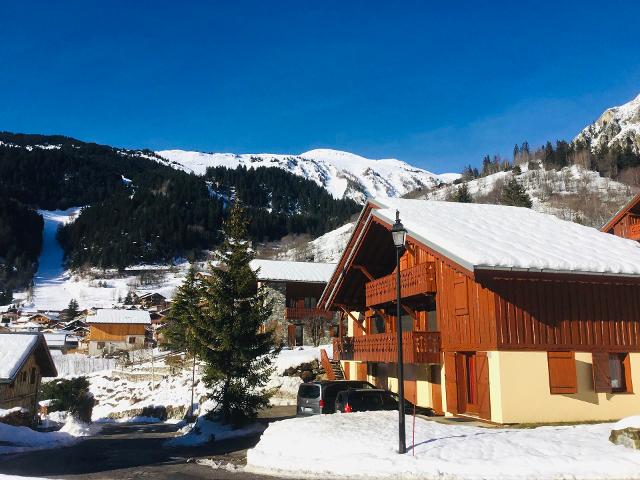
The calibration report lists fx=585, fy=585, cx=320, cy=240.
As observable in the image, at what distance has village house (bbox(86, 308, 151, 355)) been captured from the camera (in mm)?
90375

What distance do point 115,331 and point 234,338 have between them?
246 ft

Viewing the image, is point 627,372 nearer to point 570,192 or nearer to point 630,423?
point 630,423

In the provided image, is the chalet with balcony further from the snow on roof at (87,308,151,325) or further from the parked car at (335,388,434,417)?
the snow on roof at (87,308,151,325)

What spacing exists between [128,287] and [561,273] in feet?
510

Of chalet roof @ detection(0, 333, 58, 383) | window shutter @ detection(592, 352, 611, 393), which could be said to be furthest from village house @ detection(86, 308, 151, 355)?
window shutter @ detection(592, 352, 611, 393)

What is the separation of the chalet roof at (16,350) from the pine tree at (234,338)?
47.0 ft

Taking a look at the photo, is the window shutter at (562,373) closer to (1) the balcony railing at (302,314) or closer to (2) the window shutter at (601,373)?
(2) the window shutter at (601,373)

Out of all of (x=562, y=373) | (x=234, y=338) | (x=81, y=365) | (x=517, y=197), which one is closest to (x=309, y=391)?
(x=234, y=338)

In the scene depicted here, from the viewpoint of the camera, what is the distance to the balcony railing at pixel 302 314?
179ft

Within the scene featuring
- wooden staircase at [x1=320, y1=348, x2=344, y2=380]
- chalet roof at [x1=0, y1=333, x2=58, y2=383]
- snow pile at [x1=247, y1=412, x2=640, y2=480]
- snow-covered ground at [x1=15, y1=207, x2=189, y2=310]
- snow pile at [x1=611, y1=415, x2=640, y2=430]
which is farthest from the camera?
snow-covered ground at [x1=15, y1=207, x2=189, y2=310]

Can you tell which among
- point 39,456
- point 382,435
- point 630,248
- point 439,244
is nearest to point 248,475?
point 382,435

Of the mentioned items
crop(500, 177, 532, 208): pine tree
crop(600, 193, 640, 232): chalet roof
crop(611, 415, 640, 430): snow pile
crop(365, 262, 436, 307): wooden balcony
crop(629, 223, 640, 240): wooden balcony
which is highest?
crop(500, 177, 532, 208): pine tree

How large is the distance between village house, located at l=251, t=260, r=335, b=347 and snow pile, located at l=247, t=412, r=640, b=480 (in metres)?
36.7

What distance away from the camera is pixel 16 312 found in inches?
4941
